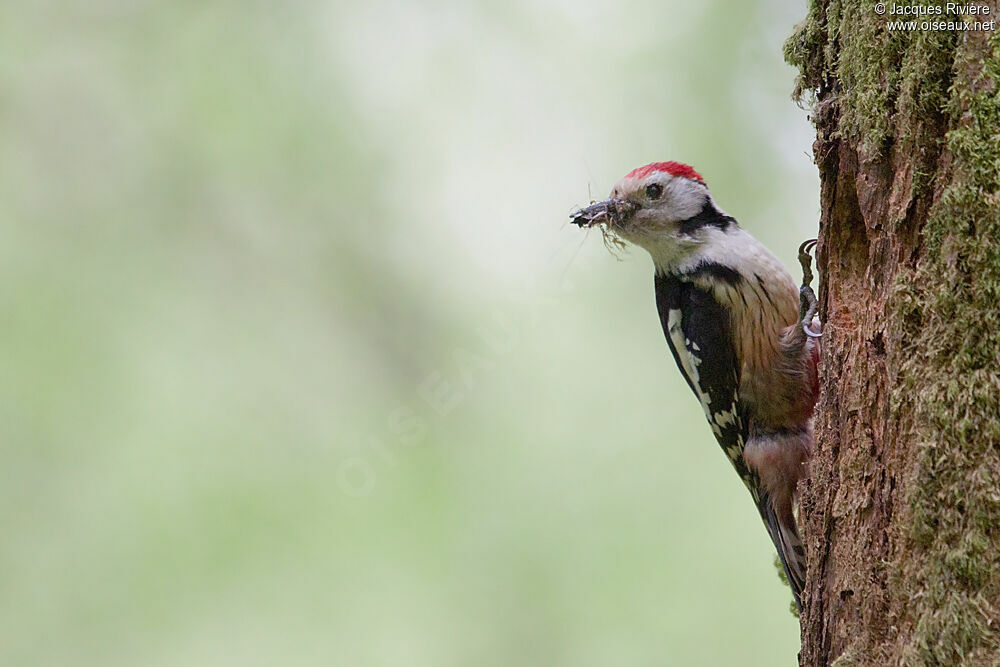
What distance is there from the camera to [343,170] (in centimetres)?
440

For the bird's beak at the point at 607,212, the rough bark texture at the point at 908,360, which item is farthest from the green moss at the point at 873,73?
the bird's beak at the point at 607,212

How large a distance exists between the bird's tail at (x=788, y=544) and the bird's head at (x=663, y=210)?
84 centimetres

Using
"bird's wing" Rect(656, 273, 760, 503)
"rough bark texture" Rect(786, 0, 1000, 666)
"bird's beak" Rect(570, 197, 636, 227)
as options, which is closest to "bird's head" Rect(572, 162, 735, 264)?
"bird's beak" Rect(570, 197, 636, 227)

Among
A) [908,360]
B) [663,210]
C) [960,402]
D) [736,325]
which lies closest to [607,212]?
[663,210]

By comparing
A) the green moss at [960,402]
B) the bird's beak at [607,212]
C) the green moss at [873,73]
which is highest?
the bird's beak at [607,212]

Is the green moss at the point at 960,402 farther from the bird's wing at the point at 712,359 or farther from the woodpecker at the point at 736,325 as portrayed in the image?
the bird's wing at the point at 712,359

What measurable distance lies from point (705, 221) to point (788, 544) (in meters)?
1.00

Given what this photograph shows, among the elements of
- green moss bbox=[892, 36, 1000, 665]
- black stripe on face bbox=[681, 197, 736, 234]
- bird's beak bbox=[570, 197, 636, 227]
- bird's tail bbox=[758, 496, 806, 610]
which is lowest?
green moss bbox=[892, 36, 1000, 665]

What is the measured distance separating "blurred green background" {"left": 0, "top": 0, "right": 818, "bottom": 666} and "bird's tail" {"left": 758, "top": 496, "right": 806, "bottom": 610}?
1458 mm

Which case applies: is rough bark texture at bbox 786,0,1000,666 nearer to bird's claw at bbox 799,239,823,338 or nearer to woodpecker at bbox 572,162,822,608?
bird's claw at bbox 799,239,823,338

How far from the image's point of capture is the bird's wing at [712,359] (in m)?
2.63

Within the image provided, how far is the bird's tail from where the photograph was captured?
2.38 metres

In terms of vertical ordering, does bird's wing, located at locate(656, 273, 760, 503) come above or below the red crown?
below

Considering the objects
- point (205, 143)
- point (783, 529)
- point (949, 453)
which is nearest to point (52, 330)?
point (205, 143)
